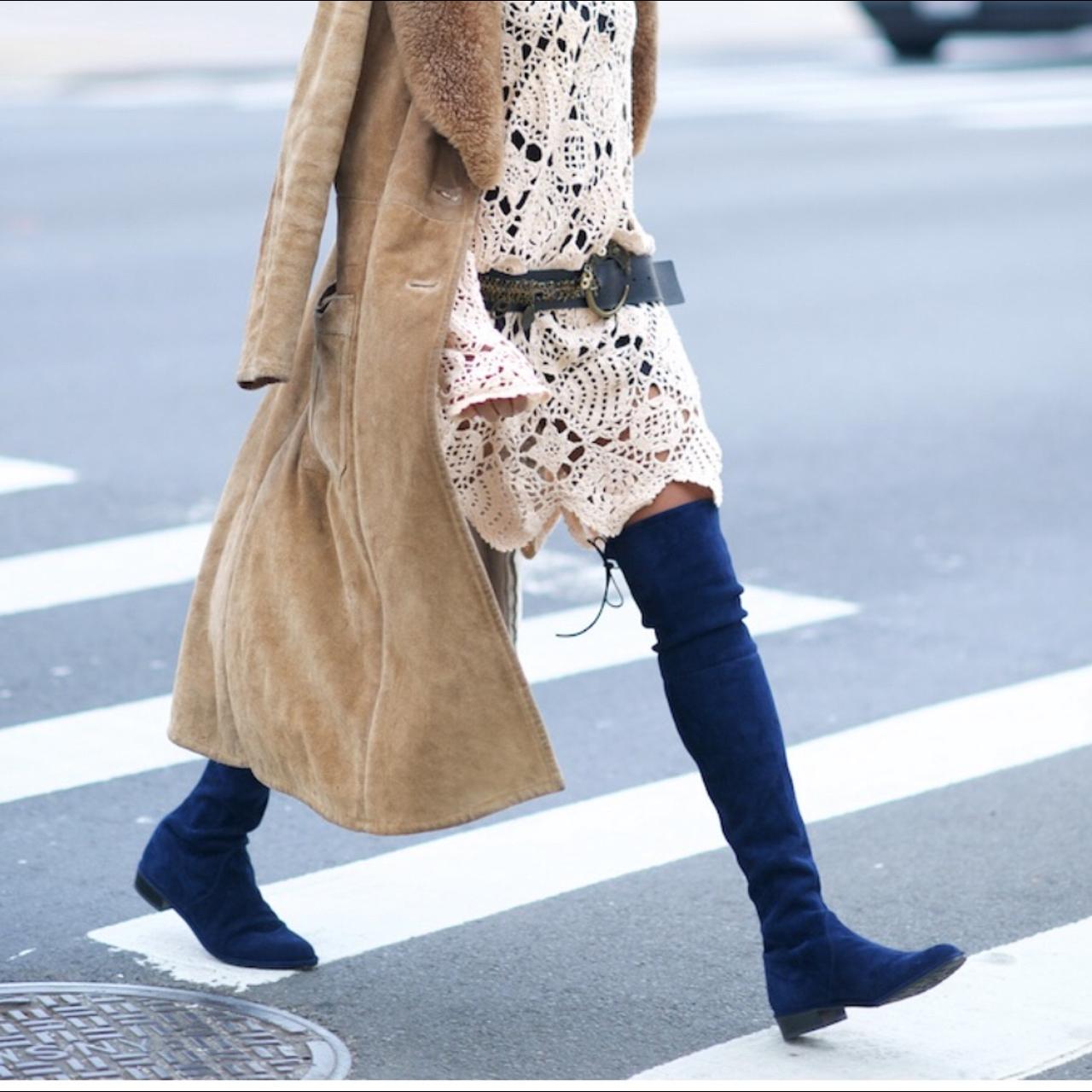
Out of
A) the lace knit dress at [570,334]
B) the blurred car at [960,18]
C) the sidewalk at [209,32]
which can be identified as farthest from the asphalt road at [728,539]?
the sidewalk at [209,32]

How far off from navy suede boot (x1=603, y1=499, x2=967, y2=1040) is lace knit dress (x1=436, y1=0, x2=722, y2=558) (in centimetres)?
8

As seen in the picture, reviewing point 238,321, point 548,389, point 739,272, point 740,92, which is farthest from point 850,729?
point 740,92

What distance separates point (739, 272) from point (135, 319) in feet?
10.2

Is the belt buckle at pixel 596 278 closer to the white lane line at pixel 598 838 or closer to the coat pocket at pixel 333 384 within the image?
the coat pocket at pixel 333 384

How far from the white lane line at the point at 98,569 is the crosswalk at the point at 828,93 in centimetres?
1315

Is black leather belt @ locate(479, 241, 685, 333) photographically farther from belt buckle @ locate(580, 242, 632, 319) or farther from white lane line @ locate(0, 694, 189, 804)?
white lane line @ locate(0, 694, 189, 804)

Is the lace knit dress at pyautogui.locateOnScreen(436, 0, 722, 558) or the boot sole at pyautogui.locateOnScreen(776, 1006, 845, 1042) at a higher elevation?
the lace knit dress at pyautogui.locateOnScreen(436, 0, 722, 558)

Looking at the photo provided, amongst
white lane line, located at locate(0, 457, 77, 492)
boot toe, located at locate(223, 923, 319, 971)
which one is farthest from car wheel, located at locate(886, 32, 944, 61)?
boot toe, located at locate(223, 923, 319, 971)

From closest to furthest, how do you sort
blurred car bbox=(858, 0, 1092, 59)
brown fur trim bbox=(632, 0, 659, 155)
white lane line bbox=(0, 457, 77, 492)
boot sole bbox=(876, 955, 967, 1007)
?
boot sole bbox=(876, 955, 967, 1007)
brown fur trim bbox=(632, 0, 659, 155)
white lane line bbox=(0, 457, 77, 492)
blurred car bbox=(858, 0, 1092, 59)

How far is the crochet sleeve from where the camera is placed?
11.5 ft

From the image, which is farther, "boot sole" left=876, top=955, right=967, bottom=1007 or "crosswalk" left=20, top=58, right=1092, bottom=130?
"crosswalk" left=20, top=58, right=1092, bottom=130

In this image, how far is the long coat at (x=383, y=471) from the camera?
354 cm

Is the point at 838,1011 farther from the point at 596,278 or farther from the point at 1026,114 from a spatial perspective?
the point at 1026,114

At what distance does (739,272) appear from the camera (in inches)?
477
